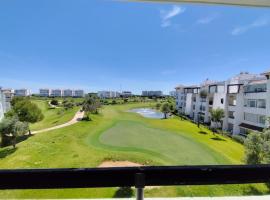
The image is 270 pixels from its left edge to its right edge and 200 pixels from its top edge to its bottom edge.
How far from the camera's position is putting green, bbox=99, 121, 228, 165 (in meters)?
13.2

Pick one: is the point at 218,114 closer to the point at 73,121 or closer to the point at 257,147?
the point at 257,147

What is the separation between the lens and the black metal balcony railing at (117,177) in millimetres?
851

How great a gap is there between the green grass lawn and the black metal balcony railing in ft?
31.5

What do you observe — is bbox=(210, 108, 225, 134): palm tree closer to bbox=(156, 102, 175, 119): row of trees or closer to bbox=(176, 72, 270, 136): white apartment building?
Answer: bbox=(176, 72, 270, 136): white apartment building

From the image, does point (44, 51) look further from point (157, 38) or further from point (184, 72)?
point (184, 72)

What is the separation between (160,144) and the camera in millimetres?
17656

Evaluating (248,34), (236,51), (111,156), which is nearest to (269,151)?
(236,51)

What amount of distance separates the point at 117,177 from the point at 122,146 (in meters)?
15.9

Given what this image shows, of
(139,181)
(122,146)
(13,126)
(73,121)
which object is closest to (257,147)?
(139,181)

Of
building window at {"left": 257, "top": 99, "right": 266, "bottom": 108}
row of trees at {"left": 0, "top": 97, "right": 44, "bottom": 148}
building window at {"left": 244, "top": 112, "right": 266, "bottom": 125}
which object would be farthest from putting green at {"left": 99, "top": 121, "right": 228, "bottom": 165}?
row of trees at {"left": 0, "top": 97, "right": 44, "bottom": 148}

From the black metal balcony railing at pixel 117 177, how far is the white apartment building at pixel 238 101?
13.9 meters

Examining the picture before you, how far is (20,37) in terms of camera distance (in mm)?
4480

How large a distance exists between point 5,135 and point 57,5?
15574 mm

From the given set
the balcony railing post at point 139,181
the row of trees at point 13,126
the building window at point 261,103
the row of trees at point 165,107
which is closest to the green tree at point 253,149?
the balcony railing post at point 139,181
